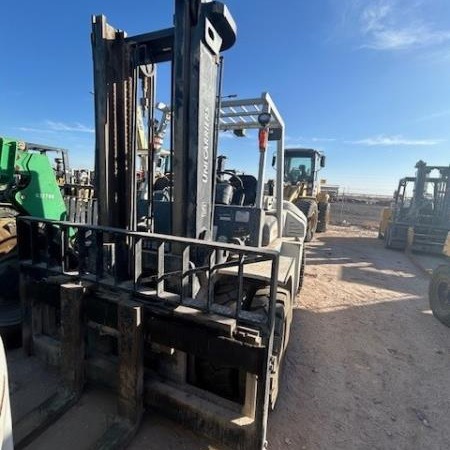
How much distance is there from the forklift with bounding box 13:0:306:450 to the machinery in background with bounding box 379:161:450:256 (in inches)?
422

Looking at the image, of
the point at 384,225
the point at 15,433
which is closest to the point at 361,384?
the point at 15,433

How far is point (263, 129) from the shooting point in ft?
10.6

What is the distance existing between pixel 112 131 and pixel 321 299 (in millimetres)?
4949

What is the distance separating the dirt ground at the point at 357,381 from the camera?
8.29 ft

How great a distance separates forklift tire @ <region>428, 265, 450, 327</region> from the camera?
5.11 meters

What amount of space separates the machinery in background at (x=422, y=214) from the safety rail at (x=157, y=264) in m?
11.0

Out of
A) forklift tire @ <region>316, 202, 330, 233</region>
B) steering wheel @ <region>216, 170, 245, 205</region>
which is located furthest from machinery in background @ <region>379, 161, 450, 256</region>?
steering wheel @ <region>216, 170, 245, 205</region>

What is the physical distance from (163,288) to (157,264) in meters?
0.22

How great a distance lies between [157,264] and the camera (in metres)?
2.39

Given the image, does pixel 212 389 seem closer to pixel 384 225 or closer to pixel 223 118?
pixel 223 118

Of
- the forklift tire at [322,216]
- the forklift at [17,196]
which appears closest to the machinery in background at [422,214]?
the forklift tire at [322,216]

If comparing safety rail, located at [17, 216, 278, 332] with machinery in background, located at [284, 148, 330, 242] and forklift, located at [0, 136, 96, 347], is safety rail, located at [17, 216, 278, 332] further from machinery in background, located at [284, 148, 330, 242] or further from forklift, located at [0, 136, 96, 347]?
machinery in background, located at [284, 148, 330, 242]

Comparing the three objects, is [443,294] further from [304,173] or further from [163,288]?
[304,173]

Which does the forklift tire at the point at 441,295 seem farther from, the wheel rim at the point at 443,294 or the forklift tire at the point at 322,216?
the forklift tire at the point at 322,216
